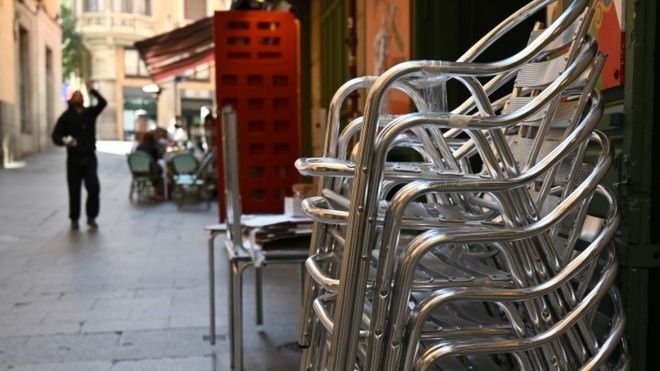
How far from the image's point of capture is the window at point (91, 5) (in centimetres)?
3916

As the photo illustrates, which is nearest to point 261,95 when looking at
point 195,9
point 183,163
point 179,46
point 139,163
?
point 179,46

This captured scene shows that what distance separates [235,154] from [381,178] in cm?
213

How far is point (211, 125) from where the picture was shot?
13406mm

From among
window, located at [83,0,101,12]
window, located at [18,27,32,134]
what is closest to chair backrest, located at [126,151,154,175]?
window, located at [18,27,32,134]

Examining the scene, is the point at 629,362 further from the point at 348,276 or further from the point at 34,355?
the point at 34,355

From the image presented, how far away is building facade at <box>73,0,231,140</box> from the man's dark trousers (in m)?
30.3

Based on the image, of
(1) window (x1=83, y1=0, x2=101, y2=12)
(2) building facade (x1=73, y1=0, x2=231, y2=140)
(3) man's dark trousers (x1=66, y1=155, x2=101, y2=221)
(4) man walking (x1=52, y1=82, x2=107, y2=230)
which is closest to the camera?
(4) man walking (x1=52, y1=82, x2=107, y2=230)

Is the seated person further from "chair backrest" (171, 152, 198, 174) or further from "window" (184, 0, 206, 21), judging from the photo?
"window" (184, 0, 206, 21)

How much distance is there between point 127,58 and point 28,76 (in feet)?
54.5

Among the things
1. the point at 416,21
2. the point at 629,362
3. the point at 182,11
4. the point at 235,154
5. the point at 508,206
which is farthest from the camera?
the point at 182,11

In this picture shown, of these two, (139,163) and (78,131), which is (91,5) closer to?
(139,163)

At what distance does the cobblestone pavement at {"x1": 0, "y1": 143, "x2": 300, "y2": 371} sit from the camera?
3797mm

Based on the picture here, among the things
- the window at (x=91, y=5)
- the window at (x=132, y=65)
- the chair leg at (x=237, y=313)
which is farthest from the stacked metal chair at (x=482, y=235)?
the window at (x=91, y=5)

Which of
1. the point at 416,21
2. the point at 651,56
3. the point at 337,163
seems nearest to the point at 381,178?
the point at 337,163
